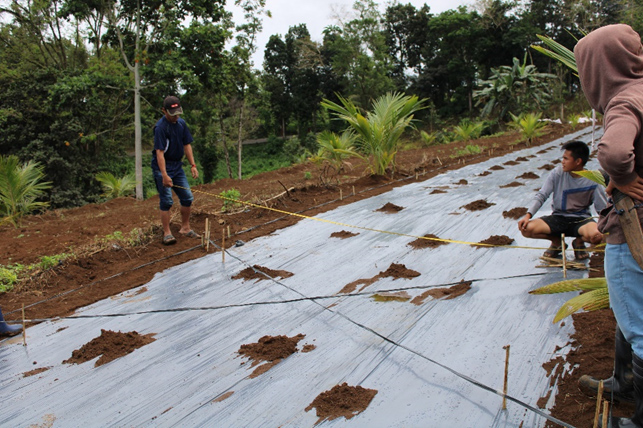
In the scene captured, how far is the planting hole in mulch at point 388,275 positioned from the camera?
9.07 ft

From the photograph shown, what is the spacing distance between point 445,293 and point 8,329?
2.72m

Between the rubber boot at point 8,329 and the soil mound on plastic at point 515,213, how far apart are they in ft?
12.8

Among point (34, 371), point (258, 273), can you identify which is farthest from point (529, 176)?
point (34, 371)

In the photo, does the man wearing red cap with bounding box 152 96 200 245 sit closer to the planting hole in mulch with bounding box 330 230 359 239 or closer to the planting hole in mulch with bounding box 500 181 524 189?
the planting hole in mulch with bounding box 330 230 359 239

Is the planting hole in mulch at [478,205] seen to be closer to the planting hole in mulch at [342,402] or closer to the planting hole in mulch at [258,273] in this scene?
the planting hole in mulch at [258,273]

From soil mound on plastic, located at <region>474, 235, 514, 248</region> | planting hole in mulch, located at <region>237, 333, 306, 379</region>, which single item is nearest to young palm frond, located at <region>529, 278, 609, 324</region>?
planting hole in mulch, located at <region>237, 333, 306, 379</region>

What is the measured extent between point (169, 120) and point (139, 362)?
2.55 meters

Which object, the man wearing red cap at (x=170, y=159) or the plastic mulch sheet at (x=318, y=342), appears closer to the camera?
Result: the plastic mulch sheet at (x=318, y=342)

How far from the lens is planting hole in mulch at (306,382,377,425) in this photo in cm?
161

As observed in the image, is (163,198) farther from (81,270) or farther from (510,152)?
(510,152)

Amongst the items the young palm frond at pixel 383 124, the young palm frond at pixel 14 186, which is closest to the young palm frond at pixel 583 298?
the young palm frond at pixel 383 124

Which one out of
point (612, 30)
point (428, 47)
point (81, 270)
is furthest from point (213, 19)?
point (428, 47)

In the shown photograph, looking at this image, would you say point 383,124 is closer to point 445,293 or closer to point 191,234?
point 191,234

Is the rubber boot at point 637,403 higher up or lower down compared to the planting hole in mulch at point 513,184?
lower down
